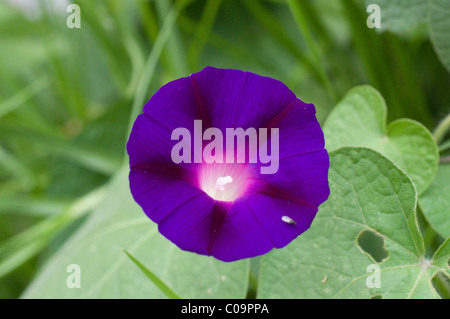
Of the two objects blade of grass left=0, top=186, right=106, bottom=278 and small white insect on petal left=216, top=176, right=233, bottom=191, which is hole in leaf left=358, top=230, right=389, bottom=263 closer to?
small white insect on petal left=216, top=176, right=233, bottom=191

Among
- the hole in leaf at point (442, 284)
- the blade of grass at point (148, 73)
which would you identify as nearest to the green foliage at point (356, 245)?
the hole in leaf at point (442, 284)

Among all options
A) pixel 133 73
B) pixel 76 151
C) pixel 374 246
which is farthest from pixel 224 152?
pixel 133 73

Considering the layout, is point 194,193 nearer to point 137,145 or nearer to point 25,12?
point 137,145

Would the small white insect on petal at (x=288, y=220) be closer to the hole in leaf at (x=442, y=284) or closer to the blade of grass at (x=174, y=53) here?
the hole in leaf at (x=442, y=284)

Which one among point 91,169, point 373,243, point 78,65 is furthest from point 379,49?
point 78,65

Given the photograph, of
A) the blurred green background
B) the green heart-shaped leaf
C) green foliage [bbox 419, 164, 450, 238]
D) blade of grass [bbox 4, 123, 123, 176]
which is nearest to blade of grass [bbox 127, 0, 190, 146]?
the blurred green background

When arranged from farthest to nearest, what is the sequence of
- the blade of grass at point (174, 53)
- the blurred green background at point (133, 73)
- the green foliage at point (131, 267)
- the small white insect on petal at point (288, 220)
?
the blade of grass at point (174, 53), the blurred green background at point (133, 73), the green foliage at point (131, 267), the small white insect on petal at point (288, 220)
